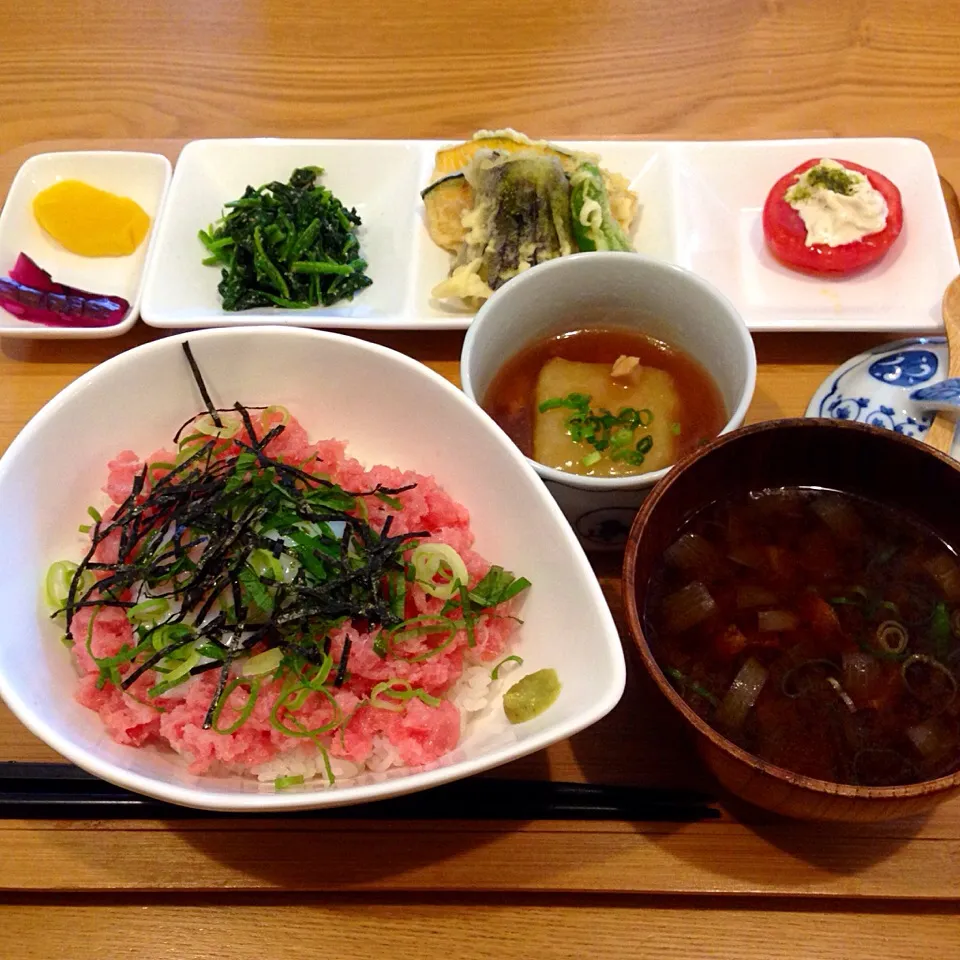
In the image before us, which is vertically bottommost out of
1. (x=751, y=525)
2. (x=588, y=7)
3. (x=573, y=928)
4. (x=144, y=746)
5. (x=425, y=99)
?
(x=573, y=928)

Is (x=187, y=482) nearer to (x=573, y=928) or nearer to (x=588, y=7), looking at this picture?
(x=573, y=928)

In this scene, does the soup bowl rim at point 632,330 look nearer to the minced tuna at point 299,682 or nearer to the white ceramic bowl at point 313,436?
the white ceramic bowl at point 313,436

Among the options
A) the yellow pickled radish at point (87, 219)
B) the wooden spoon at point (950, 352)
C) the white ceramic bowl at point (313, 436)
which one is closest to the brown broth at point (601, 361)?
the white ceramic bowl at point (313, 436)

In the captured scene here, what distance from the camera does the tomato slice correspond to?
75.6 inches

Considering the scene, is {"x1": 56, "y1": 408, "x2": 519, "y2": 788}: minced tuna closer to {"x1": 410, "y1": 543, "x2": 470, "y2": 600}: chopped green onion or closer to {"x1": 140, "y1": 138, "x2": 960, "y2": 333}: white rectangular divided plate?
{"x1": 410, "y1": 543, "x2": 470, "y2": 600}: chopped green onion

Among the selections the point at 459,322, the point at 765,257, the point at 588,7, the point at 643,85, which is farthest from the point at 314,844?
the point at 588,7

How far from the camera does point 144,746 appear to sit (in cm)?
117

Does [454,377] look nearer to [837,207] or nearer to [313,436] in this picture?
[313,436]

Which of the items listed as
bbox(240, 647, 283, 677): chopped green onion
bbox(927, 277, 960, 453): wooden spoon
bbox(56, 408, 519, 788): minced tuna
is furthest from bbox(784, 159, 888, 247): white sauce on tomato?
bbox(240, 647, 283, 677): chopped green onion

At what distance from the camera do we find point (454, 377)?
72.8 inches

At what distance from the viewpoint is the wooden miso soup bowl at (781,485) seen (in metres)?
0.97

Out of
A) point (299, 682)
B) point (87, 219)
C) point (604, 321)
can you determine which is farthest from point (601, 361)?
point (87, 219)

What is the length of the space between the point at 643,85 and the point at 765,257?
0.79 m

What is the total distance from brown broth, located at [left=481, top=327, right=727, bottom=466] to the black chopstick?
1.96ft
